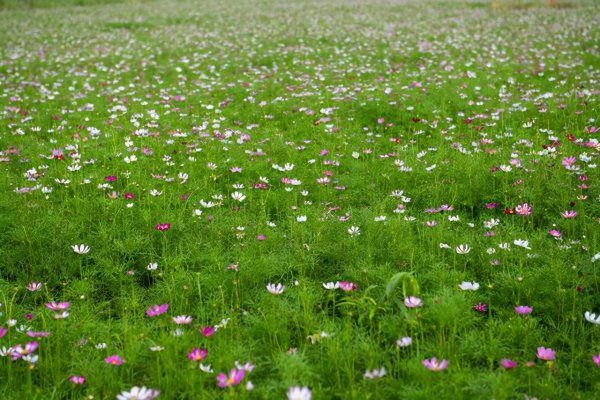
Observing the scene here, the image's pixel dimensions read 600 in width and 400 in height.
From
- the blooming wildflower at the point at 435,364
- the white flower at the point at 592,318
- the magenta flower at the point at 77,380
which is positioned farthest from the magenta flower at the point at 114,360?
the white flower at the point at 592,318

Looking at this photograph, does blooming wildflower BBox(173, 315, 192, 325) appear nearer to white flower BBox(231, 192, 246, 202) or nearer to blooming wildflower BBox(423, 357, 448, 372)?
blooming wildflower BBox(423, 357, 448, 372)

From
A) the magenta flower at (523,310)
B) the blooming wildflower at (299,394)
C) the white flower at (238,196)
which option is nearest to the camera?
the blooming wildflower at (299,394)

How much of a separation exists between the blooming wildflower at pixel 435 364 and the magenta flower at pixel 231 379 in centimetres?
86

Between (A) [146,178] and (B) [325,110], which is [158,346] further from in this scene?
(B) [325,110]

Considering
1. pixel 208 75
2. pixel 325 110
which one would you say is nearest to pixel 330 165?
pixel 325 110

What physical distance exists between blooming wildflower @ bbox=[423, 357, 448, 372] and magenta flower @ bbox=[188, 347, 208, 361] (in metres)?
1.06

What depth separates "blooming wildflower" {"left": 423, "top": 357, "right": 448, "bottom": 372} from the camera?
214cm

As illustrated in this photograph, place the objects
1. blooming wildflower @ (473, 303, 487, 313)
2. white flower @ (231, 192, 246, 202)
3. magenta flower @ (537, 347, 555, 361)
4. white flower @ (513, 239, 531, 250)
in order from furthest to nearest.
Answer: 1. white flower @ (231, 192, 246, 202)
2. white flower @ (513, 239, 531, 250)
3. blooming wildflower @ (473, 303, 487, 313)
4. magenta flower @ (537, 347, 555, 361)

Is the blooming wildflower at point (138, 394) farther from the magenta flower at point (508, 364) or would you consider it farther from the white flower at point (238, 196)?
the white flower at point (238, 196)

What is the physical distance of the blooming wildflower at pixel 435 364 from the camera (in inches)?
84.4

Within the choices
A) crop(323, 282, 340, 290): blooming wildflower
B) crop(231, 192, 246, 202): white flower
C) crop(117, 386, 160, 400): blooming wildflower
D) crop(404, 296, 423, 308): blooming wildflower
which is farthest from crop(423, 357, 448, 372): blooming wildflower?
crop(231, 192, 246, 202): white flower

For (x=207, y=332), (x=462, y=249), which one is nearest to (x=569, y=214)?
(x=462, y=249)

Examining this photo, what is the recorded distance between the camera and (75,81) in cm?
856

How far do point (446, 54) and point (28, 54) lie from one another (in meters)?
9.62
